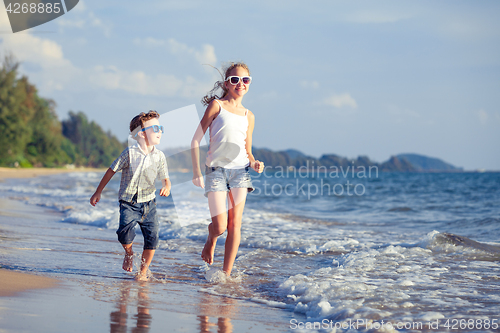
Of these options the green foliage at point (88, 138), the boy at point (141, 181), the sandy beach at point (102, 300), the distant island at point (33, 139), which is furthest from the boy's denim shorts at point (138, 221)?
the green foliage at point (88, 138)

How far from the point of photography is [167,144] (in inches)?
189

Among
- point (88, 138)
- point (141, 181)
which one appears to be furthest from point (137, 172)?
point (88, 138)

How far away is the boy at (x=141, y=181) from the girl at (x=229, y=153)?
1.15 ft

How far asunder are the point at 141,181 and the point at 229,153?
804 millimetres

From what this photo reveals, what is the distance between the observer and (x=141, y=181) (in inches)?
149

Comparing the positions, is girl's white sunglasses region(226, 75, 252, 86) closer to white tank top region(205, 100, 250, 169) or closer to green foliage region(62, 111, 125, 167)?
white tank top region(205, 100, 250, 169)

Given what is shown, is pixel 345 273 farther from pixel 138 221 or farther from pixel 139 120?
pixel 139 120

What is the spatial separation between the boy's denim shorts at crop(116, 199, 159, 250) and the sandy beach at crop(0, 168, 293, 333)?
0.36 metres

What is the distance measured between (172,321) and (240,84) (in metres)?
2.12

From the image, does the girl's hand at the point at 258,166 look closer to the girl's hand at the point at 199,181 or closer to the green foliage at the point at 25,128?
the girl's hand at the point at 199,181

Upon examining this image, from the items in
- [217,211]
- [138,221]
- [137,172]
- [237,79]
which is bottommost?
[138,221]

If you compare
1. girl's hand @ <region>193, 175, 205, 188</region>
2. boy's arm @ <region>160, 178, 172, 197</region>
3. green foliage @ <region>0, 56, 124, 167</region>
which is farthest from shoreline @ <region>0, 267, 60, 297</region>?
green foliage @ <region>0, 56, 124, 167</region>

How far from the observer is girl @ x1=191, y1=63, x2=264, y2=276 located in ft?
12.4

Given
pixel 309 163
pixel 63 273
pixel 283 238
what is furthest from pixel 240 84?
pixel 309 163
